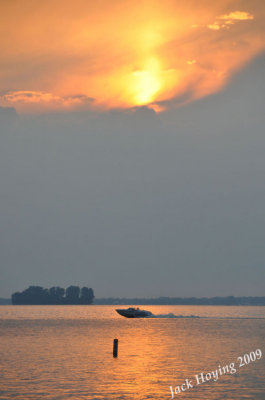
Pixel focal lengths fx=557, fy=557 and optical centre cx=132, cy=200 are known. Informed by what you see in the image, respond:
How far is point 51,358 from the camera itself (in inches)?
2800

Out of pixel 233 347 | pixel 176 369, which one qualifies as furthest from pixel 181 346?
pixel 176 369

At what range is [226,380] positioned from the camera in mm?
53219

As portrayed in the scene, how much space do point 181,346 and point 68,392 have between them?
166ft

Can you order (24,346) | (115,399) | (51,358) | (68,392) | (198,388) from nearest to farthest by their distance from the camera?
(115,399), (68,392), (198,388), (51,358), (24,346)

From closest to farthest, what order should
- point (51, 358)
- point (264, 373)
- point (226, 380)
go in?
point (226, 380) < point (264, 373) < point (51, 358)

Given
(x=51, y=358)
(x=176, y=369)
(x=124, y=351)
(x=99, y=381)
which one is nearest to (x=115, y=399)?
(x=99, y=381)

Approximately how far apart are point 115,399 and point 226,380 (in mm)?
14851

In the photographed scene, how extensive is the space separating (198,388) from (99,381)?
9.34 meters

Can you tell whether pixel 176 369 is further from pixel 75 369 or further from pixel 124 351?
pixel 124 351

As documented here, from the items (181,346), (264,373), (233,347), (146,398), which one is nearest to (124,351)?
(181,346)

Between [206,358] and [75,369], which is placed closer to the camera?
[75,369]

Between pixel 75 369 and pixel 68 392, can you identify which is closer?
pixel 68 392

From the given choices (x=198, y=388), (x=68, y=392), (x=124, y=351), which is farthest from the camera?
(x=124, y=351)

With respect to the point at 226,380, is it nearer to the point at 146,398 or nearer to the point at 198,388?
the point at 198,388
